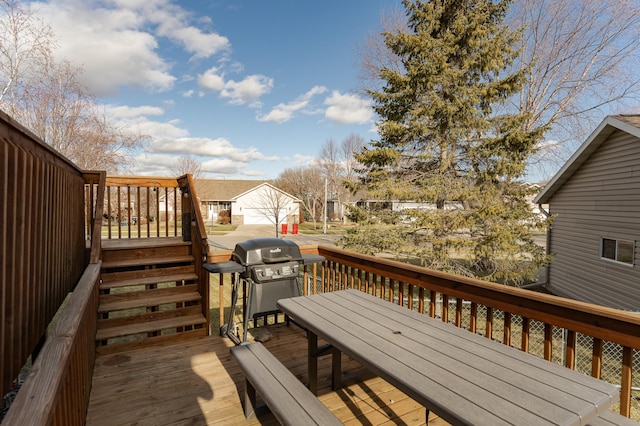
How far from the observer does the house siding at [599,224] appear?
6.86m

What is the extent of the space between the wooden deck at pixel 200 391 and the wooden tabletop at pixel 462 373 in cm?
73

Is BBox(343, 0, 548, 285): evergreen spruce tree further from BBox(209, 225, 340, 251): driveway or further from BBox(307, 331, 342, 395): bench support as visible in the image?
BBox(209, 225, 340, 251): driveway

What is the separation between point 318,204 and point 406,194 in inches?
1086

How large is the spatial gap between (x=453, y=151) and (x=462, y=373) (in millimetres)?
8375

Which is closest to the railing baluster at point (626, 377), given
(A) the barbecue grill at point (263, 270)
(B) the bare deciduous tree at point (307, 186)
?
(A) the barbecue grill at point (263, 270)

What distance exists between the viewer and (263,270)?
323 cm

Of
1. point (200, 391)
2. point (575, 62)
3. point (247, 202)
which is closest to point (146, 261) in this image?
point (200, 391)

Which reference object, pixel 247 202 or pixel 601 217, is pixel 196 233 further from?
pixel 247 202

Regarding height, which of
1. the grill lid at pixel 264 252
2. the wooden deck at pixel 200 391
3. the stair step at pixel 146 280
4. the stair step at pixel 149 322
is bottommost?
the wooden deck at pixel 200 391

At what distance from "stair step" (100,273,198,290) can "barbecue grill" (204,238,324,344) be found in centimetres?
85

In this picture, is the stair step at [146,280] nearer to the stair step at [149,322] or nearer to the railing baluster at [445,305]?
the stair step at [149,322]

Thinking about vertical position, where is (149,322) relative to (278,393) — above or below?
below

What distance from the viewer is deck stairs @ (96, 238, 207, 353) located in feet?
11.1

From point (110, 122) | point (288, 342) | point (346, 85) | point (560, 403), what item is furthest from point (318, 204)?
point (560, 403)
